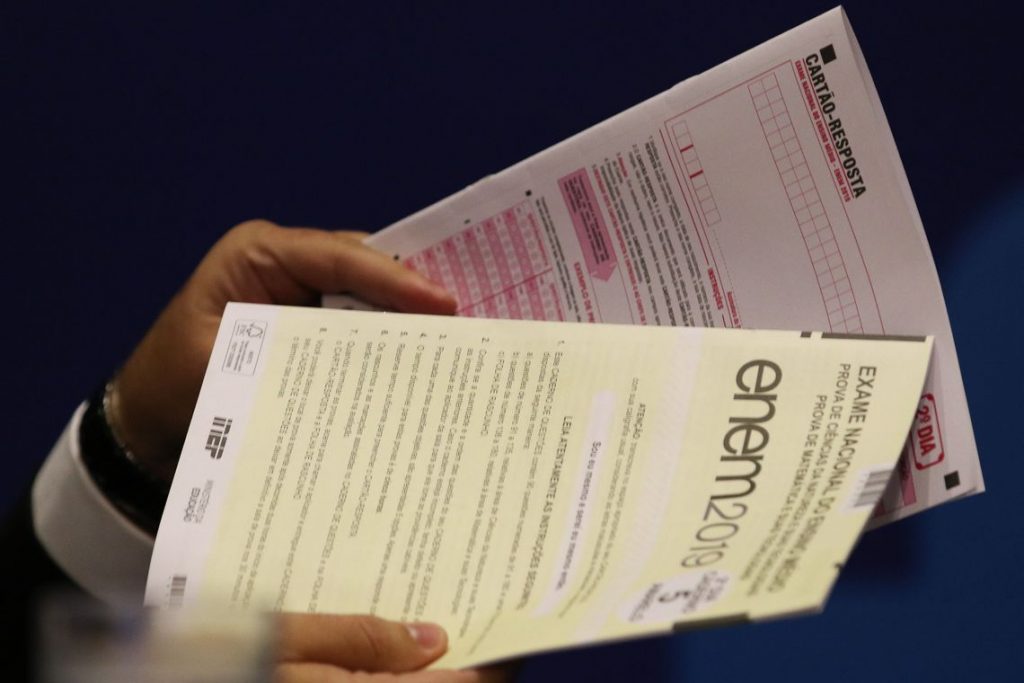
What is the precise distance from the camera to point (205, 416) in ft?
1.67

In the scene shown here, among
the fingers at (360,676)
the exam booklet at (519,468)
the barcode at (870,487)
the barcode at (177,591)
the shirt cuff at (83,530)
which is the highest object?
the barcode at (870,487)

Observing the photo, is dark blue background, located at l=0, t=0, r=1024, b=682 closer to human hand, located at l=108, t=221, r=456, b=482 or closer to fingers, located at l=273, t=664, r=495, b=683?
human hand, located at l=108, t=221, r=456, b=482

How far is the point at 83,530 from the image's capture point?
737mm

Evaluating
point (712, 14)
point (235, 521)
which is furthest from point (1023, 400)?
point (235, 521)

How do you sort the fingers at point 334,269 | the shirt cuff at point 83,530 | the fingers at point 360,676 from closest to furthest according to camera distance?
the fingers at point 360,676, the fingers at point 334,269, the shirt cuff at point 83,530

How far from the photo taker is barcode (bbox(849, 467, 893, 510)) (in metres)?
0.42

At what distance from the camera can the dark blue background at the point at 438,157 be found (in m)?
0.64

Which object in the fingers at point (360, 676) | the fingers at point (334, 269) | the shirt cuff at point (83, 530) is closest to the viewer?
the fingers at point (360, 676)

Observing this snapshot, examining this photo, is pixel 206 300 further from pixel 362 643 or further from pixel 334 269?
pixel 362 643

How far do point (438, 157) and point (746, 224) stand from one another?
1.02 feet

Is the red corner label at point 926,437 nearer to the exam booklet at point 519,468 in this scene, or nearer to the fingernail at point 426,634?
the exam booklet at point 519,468

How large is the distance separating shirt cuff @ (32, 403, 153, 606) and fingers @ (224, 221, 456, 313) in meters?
0.19

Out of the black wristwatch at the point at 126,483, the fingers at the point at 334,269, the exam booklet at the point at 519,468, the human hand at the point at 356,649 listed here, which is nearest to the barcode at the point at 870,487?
the exam booklet at the point at 519,468

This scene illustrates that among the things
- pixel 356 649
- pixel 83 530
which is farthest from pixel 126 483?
pixel 356 649
